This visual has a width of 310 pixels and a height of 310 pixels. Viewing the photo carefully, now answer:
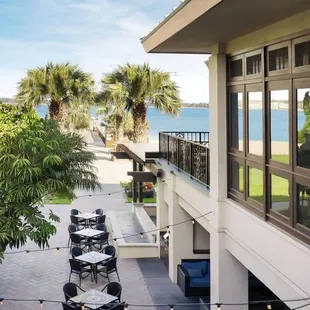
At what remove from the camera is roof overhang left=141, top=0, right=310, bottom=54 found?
19.5ft

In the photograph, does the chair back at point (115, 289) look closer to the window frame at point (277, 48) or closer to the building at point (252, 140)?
the building at point (252, 140)

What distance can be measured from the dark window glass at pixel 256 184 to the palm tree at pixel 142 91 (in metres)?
19.6

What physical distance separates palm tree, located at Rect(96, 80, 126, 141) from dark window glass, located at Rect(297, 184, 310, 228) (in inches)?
873

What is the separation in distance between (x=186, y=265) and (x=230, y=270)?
16.3 feet

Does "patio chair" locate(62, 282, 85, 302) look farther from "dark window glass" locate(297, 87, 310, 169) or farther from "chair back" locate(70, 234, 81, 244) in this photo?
"dark window glass" locate(297, 87, 310, 169)

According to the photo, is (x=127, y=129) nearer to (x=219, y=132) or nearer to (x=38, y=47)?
(x=219, y=132)

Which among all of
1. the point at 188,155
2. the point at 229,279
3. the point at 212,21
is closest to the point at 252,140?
the point at 212,21

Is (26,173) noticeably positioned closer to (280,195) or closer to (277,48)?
(280,195)

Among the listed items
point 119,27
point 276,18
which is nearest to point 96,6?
point 119,27

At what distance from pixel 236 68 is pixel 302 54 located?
2.66m

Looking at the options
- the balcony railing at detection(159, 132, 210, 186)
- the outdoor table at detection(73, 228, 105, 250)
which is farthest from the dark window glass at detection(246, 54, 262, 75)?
the outdoor table at detection(73, 228, 105, 250)

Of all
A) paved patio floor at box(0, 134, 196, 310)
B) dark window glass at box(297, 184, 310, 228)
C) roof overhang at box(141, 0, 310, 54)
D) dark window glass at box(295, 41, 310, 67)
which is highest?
roof overhang at box(141, 0, 310, 54)

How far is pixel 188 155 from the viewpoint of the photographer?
42.3 ft

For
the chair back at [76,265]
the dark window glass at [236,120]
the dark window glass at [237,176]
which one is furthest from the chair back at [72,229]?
the dark window glass at [236,120]
